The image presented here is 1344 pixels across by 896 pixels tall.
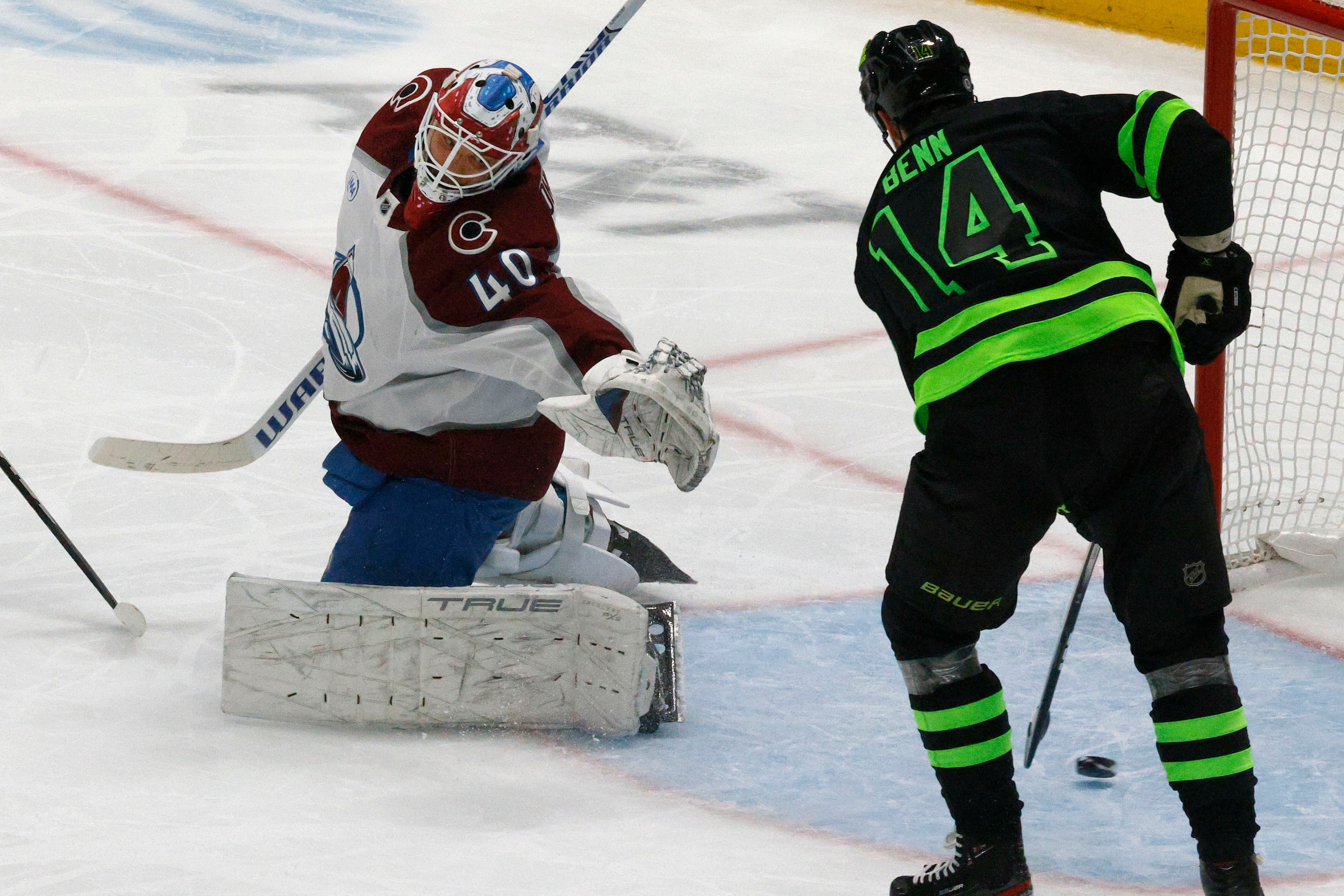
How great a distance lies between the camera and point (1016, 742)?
2.45 meters

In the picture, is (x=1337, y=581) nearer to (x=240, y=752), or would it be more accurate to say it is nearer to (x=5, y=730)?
(x=240, y=752)

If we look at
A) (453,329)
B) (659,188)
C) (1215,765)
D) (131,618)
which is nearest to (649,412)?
(453,329)

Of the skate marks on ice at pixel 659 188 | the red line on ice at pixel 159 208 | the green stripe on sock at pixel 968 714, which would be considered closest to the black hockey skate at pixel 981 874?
the green stripe on sock at pixel 968 714

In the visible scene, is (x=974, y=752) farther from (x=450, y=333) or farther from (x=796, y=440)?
(x=796, y=440)

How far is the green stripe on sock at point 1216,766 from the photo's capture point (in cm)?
173

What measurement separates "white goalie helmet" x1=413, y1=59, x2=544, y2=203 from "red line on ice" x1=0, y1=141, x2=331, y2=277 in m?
2.11

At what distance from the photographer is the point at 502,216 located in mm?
2416

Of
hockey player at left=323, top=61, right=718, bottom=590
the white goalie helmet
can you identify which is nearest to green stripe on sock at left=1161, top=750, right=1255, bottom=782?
hockey player at left=323, top=61, right=718, bottom=590

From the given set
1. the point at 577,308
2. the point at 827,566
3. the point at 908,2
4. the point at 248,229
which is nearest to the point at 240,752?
the point at 577,308

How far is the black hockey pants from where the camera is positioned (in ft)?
5.66

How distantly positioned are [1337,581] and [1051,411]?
1.52 m

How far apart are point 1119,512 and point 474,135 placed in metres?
1.10

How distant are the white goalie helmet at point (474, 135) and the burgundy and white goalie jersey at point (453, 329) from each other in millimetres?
42

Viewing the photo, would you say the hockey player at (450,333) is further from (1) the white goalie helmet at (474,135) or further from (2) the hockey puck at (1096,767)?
(2) the hockey puck at (1096,767)
